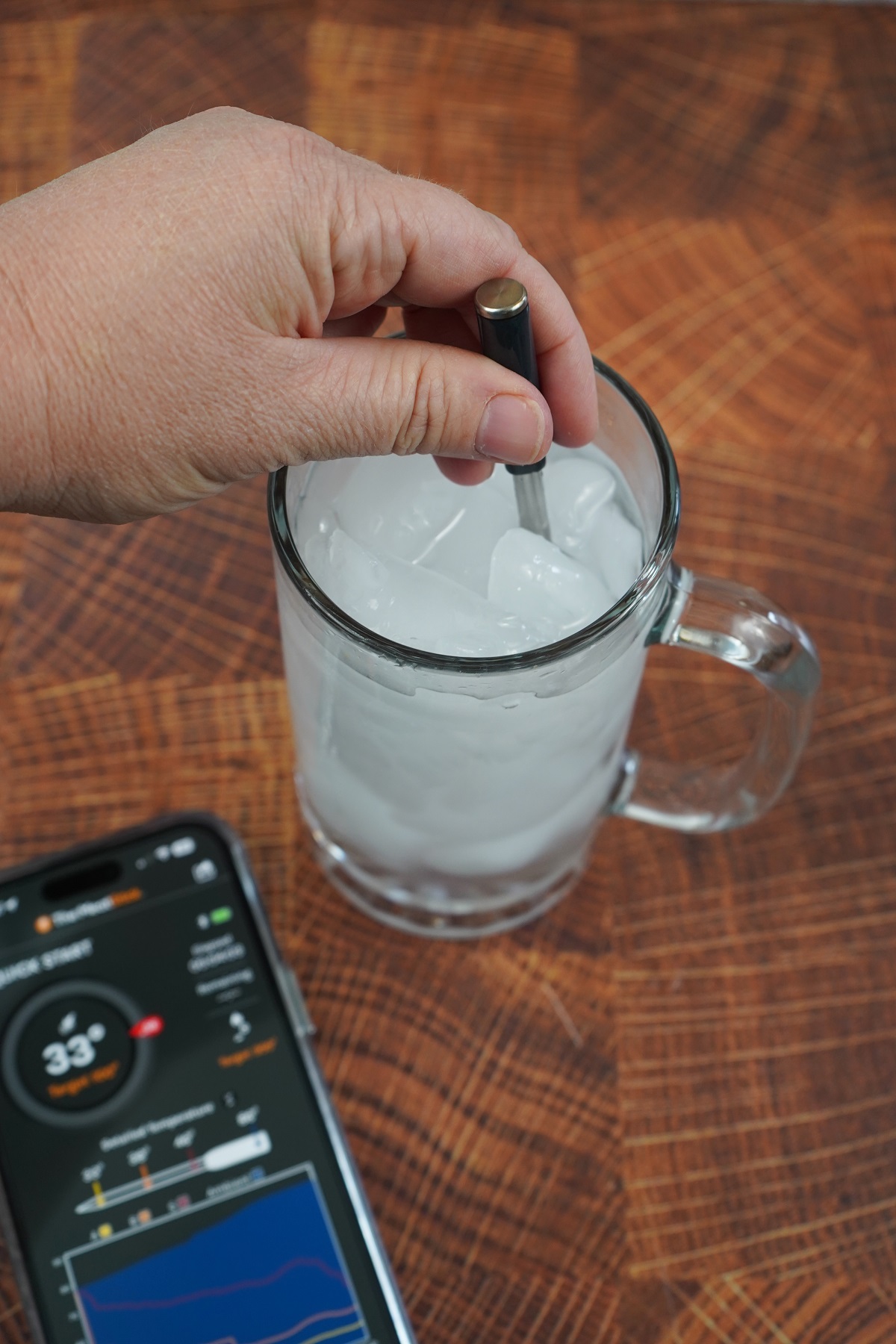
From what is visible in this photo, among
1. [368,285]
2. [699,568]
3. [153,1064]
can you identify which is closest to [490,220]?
[368,285]

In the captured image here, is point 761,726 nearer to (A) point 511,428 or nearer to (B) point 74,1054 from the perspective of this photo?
(A) point 511,428

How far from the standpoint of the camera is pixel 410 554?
449mm

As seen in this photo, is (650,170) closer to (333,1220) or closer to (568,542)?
(568,542)

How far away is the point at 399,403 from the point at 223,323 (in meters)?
0.06

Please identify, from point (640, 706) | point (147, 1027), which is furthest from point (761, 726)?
point (147, 1027)

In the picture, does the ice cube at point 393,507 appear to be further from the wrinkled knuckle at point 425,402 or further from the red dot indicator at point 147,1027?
the red dot indicator at point 147,1027

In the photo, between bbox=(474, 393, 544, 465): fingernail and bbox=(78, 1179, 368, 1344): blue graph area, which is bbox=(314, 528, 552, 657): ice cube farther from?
bbox=(78, 1179, 368, 1344): blue graph area

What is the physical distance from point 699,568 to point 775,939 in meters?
0.18

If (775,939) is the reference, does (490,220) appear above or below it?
above

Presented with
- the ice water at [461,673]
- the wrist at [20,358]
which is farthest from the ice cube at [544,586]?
the wrist at [20,358]

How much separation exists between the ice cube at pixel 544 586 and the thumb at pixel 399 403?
4 cm

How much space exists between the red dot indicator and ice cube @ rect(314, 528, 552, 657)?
207 millimetres

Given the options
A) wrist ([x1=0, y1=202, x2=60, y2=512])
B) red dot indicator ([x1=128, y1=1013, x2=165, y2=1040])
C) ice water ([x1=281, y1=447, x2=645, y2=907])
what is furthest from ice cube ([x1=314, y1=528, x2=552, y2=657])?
red dot indicator ([x1=128, y1=1013, x2=165, y2=1040])

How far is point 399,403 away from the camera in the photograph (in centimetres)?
38
